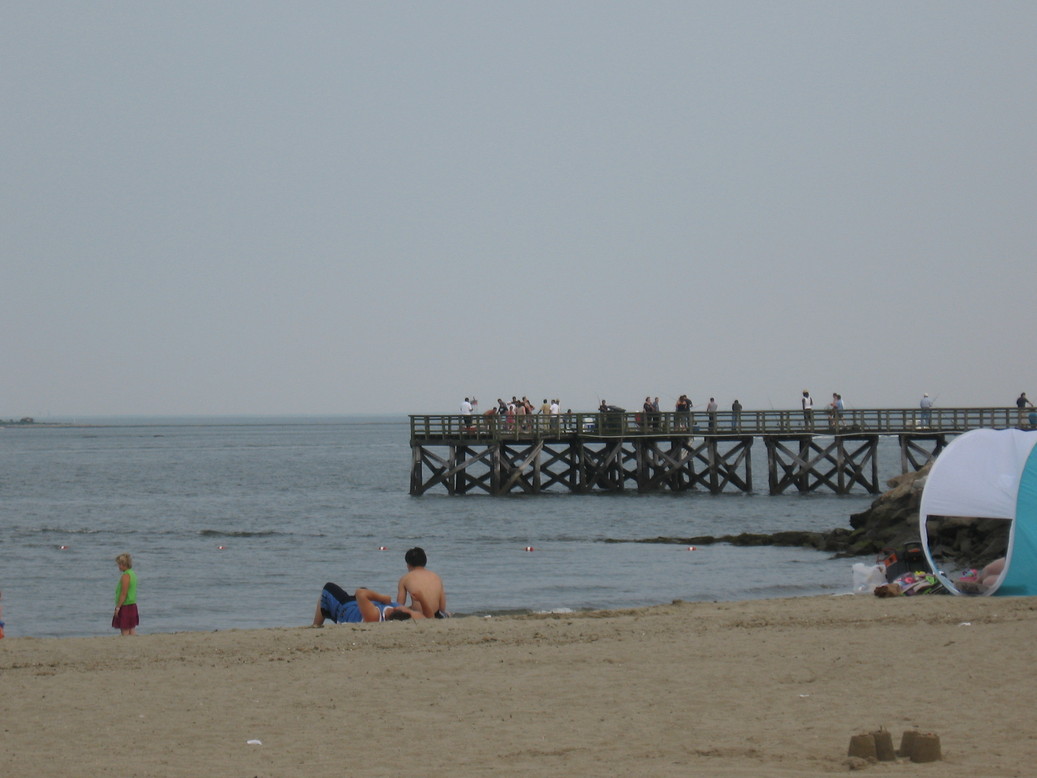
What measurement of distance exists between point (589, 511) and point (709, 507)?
395cm

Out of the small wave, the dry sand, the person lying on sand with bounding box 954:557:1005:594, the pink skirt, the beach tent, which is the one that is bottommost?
the small wave

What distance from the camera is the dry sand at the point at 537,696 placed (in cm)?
704

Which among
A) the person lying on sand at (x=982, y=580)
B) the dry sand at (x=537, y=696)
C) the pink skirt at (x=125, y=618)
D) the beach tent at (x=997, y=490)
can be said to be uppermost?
the beach tent at (x=997, y=490)

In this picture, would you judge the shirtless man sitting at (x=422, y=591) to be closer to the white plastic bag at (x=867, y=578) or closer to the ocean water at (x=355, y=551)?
the ocean water at (x=355, y=551)

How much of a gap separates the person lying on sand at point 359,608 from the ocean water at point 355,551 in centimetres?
294

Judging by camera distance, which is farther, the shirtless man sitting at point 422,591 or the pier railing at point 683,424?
the pier railing at point 683,424

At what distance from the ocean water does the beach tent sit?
4.11 m

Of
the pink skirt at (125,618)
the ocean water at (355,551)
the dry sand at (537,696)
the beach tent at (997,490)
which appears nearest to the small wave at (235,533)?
the ocean water at (355,551)

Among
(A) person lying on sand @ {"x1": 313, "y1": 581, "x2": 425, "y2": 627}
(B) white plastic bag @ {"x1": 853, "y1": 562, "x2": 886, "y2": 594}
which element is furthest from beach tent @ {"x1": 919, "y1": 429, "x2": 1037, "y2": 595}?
(A) person lying on sand @ {"x1": 313, "y1": 581, "x2": 425, "y2": 627}

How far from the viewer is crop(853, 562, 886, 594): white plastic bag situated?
15.4 metres

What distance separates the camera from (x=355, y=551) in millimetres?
26938

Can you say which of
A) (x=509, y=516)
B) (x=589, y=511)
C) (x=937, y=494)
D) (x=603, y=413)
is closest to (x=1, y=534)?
(x=509, y=516)

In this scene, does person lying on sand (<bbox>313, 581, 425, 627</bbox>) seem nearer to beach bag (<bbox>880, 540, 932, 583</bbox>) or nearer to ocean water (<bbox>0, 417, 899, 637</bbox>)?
ocean water (<bbox>0, 417, 899, 637</bbox>)

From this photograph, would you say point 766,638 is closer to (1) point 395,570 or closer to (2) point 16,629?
(2) point 16,629
